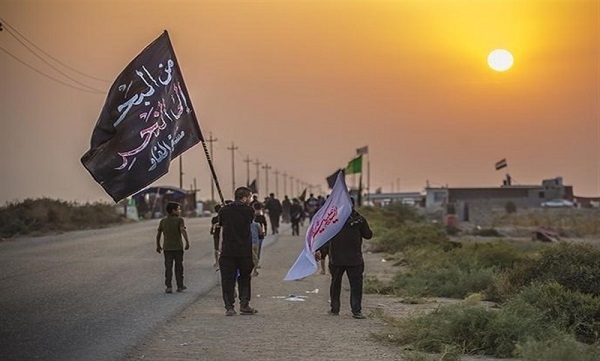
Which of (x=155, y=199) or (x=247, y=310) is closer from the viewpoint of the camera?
(x=247, y=310)

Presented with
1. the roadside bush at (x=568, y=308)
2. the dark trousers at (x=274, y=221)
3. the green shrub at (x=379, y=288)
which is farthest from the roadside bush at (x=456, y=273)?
the dark trousers at (x=274, y=221)

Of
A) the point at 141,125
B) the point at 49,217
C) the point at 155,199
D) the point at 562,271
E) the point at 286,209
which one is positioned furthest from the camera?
the point at 155,199

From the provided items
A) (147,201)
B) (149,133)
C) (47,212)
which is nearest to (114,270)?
(149,133)

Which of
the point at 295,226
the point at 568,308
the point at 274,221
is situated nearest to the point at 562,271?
the point at 568,308

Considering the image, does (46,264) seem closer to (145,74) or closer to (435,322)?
(145,74)

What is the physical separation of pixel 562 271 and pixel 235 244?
548 centimetres

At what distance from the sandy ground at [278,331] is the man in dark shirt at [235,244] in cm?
49

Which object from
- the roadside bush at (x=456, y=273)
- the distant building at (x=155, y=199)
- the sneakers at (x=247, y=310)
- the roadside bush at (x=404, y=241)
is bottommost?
the sneakers at (x=247, y=310)

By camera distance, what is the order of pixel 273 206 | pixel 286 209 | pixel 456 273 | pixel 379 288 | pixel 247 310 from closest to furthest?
pixel 247 310, pixel 379 288, pixel 456 273, pixel 273 206, pixel 286 209

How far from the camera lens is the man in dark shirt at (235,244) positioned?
15055 mm

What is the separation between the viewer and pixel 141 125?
13.7 meters

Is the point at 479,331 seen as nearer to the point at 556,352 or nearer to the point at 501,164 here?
the point at 556,352

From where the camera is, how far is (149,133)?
1378 cm

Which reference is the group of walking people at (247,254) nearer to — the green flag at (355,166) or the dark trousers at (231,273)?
the dark trousers at (231,273)
